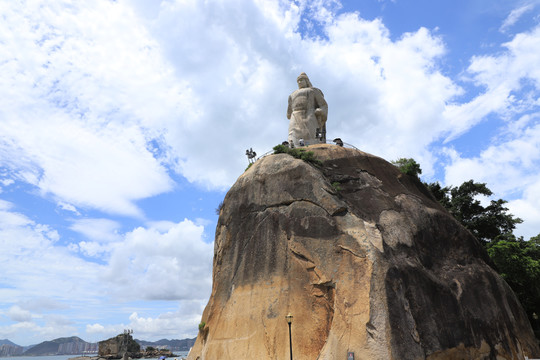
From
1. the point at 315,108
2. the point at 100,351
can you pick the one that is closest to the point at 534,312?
the point at 315,108

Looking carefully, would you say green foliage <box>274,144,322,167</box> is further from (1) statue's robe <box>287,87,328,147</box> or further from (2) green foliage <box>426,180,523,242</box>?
(2) green foliage <box>426,180,523,242</box>

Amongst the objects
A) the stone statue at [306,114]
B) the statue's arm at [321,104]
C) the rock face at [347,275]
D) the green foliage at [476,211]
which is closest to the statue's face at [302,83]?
the stone statue at [306,114]

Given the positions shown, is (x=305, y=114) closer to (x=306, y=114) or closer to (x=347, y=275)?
(x=306, y=114)

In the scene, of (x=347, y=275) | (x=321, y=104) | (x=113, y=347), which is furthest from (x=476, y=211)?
(x=113, y=347)

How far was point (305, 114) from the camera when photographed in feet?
88.8

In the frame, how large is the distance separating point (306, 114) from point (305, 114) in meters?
0.07

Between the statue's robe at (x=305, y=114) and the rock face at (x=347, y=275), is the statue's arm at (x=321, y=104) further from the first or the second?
the rock face at (x=347, y=275)

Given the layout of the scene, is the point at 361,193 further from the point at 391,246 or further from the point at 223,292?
the point at 223,292

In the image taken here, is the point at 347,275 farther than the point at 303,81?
No

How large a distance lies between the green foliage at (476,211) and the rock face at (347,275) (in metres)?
17.1

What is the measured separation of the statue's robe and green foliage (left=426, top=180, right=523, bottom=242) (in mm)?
14975

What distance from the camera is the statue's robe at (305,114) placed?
26359 mm

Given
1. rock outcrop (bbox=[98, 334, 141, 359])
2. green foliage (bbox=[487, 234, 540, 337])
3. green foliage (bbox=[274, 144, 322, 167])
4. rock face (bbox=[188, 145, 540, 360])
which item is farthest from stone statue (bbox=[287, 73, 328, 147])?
rock outcrop (bbox=[98, 334, 141, 359])

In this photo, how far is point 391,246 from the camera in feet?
58.2
